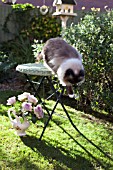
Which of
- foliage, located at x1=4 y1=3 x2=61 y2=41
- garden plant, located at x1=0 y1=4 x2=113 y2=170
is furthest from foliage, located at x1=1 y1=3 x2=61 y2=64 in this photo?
garden plant, located at x1=0 y1=4 x2=113 y2=170

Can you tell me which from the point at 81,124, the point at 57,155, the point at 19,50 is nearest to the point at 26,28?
the point at 19,50

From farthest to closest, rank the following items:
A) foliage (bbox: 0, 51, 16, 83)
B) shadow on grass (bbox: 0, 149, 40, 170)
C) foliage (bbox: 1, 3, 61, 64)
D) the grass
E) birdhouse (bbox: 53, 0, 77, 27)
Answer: foliage (bbox: 1, 3, 61, 64), foliage (bbox: 0, 51, 16, 83), birdhouse (bbox: 53, 0, 77, 27), the grass, shadow on grass (bbox: 0, 149, 40, 170)

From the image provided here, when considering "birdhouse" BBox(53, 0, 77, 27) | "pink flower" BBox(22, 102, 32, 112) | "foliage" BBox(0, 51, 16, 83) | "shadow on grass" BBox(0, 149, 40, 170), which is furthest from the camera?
"foliage" BBox(0, 51, 16, 83)

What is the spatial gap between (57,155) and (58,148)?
165mm

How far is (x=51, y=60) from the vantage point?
332 cm

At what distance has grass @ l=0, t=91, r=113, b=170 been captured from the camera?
313 cm

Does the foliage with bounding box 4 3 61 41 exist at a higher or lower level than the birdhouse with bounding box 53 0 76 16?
lower

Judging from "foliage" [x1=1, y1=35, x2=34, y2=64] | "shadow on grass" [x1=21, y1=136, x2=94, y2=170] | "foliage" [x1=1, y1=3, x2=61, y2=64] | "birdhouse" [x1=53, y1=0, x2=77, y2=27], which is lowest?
"shadow on grass" [x1=21, y1=136, x2=94, y2=170]

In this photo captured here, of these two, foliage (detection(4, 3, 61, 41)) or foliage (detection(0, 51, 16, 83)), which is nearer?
foliage (detection(0, 51, 16, 83))

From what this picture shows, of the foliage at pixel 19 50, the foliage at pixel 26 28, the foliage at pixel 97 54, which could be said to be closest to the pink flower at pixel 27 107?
the foliage at pixel 97 54

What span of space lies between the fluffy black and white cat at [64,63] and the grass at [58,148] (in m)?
0.65

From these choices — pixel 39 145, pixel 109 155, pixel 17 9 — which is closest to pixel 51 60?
pixel 39 145

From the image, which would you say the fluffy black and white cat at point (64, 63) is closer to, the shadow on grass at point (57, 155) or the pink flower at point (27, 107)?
the pink flower at point (27, 107)

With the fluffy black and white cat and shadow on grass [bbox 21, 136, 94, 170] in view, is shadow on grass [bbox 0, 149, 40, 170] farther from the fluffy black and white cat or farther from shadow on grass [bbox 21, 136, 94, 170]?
the fluffy black and white cat
